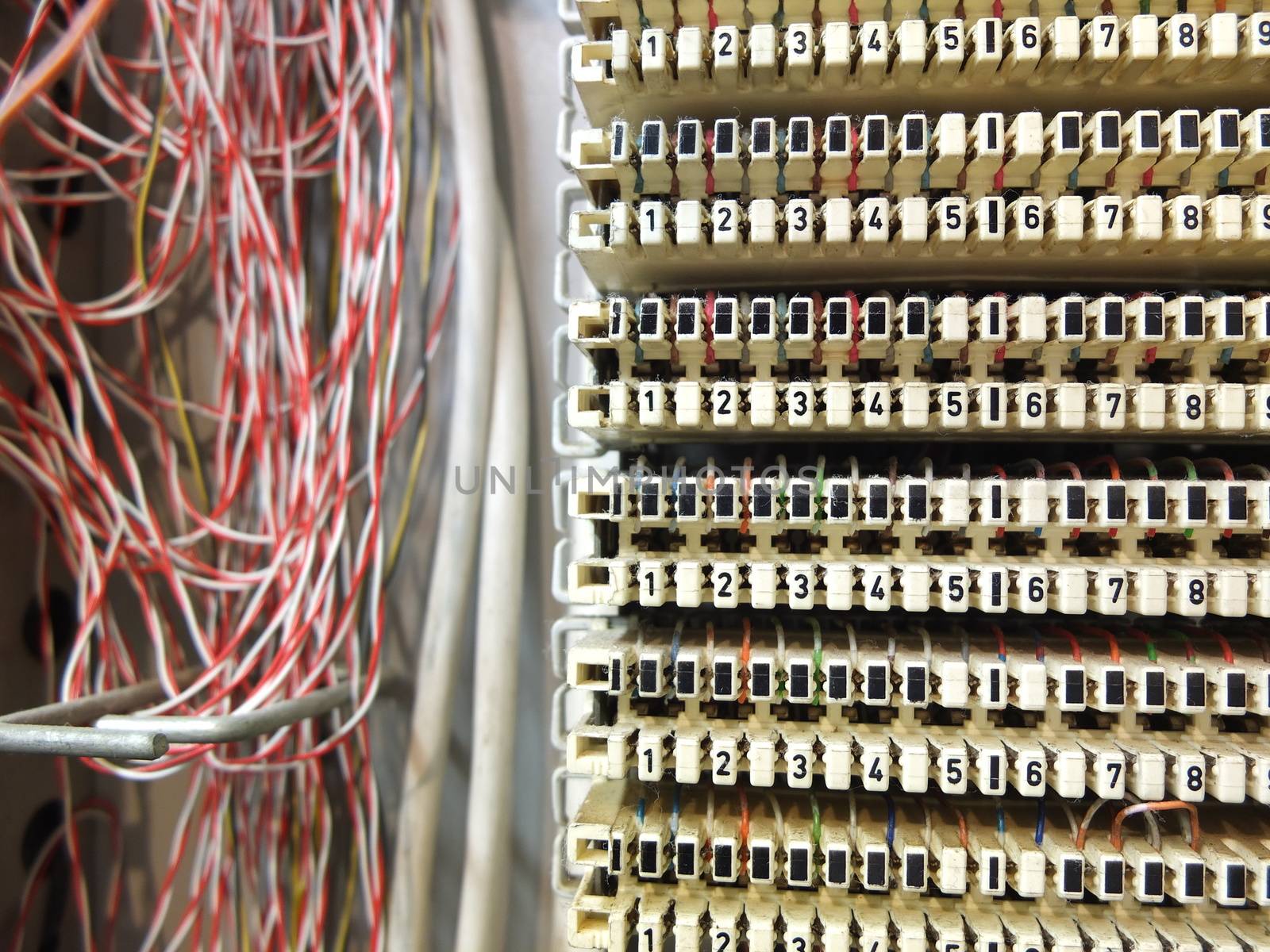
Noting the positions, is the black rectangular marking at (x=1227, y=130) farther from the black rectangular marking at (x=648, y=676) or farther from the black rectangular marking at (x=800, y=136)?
the black rectangular marking at (x=648, y=676)

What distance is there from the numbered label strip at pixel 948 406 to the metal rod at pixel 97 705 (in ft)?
1.77

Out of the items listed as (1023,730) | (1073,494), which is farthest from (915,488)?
(1023,730)

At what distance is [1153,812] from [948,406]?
373 millimetres

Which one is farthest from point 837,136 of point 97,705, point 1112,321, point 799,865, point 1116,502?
point 97,705

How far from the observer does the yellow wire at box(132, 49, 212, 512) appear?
720mm

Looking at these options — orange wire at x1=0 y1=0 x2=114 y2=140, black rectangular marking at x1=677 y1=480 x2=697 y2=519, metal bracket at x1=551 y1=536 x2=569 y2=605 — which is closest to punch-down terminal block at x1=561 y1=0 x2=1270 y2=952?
black rectangular marking at x1=677 y1=480 x2=697 y2=519

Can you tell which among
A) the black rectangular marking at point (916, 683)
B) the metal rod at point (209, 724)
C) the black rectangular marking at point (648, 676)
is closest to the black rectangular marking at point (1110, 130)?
the black rectangular marking at point (916, 683)

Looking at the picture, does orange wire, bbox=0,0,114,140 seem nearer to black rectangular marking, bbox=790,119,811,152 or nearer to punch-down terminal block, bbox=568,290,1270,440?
punch-down terminal block, bbox=568,290,1270,440

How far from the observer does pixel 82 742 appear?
525mm

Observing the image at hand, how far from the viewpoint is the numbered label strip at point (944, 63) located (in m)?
0.50

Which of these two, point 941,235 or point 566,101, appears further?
point 566,101

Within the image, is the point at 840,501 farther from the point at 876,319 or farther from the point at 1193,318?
the point at 1193,318

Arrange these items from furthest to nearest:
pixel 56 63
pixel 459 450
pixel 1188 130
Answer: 1. pixel 459 450
2. pixel 56 63
3. pixel 1188 130

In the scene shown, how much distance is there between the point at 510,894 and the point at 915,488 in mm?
640
